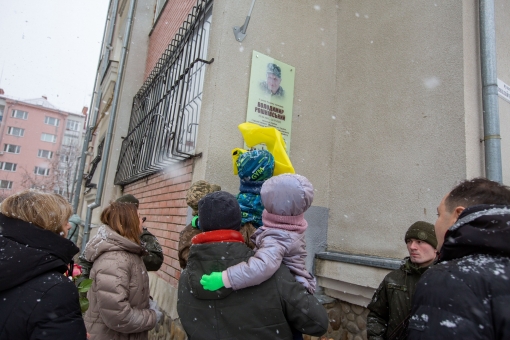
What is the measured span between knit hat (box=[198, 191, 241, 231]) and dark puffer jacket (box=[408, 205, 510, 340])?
0.90m

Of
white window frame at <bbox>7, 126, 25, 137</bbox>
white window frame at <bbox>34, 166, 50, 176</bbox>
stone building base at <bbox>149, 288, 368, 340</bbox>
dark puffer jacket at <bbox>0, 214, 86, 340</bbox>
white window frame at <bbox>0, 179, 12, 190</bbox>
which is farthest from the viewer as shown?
white window frame at <bbox>7, 126, 25, 137</bbox>

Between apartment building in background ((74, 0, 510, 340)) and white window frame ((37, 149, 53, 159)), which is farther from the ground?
white window frame ((37, 149, 53, 159))

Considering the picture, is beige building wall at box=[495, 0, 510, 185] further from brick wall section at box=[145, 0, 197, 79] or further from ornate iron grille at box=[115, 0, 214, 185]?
brick wall section at box=[145, 0, 197, 79]

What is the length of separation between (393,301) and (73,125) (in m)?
59.6

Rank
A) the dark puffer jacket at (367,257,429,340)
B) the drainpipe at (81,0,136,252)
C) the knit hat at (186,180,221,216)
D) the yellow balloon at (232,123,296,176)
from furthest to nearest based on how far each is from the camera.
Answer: the drainpipe at (81,0,136,252)
the yellow balloon at (232,123,296,176)
the knit hat at (186,180,221,216)
the dark puffer jacket at (367,257,429,340)

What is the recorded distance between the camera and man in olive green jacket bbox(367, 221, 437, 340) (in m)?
2.09

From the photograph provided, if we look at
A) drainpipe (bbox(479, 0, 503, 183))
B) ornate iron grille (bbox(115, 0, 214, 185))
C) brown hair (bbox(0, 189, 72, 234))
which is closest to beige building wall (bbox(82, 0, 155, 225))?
ornate iron grille (bbox(115, 0, 214, 185))

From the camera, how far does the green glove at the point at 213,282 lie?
1.53 meters

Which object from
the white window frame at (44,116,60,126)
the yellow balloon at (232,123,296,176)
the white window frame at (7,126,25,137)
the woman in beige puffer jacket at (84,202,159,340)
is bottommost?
the woman in beige puffer jacket at (84,202,159,340)

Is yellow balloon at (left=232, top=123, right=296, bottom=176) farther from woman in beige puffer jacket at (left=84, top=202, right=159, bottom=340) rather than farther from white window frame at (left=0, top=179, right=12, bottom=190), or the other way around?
white window frame at (left=0, top=179, right=12, bottom=190)

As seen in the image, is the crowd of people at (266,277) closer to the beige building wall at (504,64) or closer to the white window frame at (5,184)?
the beige building wall at (504,64)

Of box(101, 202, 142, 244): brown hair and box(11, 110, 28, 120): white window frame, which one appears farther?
box(11, 110, 28, 120): white window frame

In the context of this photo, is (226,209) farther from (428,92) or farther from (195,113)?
(428,92)

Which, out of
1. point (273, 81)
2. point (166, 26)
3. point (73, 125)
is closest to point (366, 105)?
point (273, 81)
